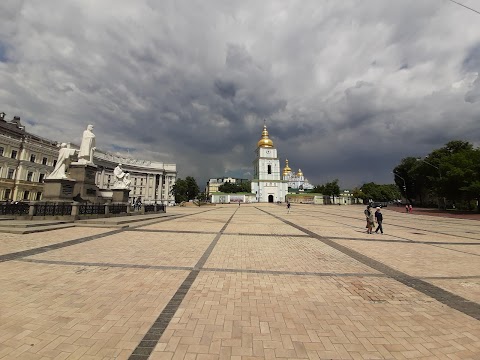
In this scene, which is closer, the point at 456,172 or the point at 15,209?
the point at 15,209

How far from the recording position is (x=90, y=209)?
52.5 ft

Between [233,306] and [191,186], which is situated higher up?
[191,186]

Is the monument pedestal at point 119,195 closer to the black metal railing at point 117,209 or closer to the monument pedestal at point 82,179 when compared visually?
the black metal railing at point 117,209

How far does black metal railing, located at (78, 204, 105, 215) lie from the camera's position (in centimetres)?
1548

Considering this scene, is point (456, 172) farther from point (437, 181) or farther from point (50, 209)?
point (50, 209)

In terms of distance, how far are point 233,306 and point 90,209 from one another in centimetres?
1565

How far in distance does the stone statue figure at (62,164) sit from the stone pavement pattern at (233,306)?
9954 mm

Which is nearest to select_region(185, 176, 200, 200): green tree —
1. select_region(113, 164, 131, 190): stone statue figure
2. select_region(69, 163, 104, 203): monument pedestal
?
select_region(113, 164, 131, 190): stone statue figure

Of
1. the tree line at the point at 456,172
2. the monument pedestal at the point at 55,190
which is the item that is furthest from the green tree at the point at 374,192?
the monument pedestal at the point at 55,190

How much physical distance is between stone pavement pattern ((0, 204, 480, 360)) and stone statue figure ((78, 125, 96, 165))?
1195cm

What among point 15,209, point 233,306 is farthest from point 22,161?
point 233,306

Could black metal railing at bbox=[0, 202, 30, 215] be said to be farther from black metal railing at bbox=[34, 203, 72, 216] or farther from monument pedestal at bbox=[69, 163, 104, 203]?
monument pedestal at bbox=[69, 163, 104, 203]

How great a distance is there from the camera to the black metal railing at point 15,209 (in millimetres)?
13578

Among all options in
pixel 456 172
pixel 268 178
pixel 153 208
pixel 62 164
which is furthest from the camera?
pixel 268 178
